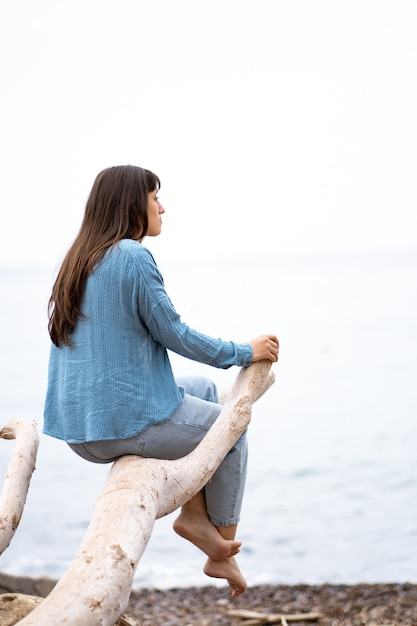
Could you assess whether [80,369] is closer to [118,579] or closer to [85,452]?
[85,452]

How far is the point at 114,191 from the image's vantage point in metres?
2.88

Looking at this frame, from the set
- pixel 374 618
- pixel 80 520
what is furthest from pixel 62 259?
pixel 80 520

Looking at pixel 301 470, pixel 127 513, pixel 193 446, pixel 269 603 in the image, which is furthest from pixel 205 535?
pixel 301 470

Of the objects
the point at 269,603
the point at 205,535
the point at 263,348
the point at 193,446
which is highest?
the point at 263,348

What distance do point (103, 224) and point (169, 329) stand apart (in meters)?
0.44

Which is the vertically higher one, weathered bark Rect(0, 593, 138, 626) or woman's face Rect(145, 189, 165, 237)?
woman's face Rect(145, 189, 165, 237)

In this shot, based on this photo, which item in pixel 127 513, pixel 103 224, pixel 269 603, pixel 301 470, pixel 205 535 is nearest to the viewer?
pixel 127 513

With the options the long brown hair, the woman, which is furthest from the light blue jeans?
the long brown hair

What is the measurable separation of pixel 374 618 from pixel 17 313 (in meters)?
44.3

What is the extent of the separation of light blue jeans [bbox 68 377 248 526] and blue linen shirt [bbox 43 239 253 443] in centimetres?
5

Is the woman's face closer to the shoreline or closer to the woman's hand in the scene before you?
the woman's hand

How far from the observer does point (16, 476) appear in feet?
9.52

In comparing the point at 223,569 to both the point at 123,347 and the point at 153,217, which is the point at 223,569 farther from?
the point at 153,217

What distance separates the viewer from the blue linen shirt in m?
2.74
